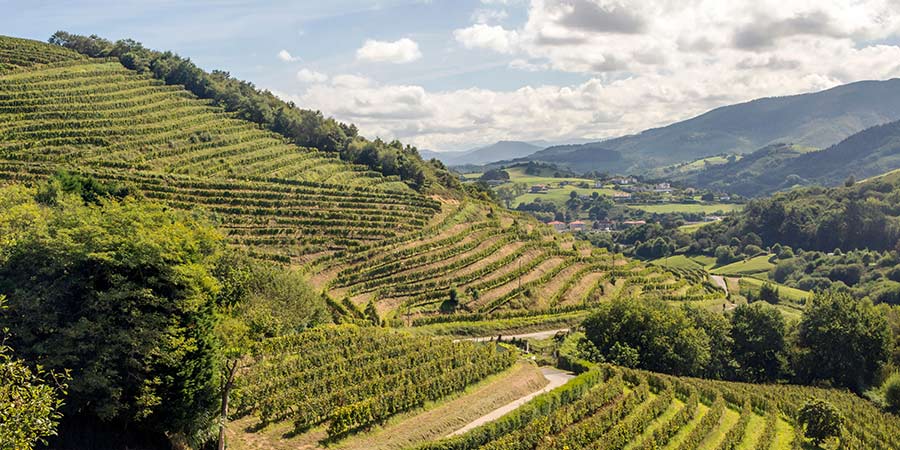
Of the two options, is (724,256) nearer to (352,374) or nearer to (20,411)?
(352,374)

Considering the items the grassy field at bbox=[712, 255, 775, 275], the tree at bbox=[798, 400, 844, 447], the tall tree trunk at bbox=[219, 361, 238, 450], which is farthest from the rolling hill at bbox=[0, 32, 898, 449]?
the grassy field at bbox=[712, 255, 775, 275]

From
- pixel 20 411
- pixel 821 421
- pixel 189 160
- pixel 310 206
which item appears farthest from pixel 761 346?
pixel 189 160

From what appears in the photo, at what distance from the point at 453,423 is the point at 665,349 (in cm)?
2729

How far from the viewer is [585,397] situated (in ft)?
119

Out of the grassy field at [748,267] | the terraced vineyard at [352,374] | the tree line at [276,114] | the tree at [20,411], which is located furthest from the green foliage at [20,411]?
the grassy field at [748,267]

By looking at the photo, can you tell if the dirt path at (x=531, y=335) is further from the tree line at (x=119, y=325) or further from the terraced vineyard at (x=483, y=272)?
the tree line at (x=119, y=325)

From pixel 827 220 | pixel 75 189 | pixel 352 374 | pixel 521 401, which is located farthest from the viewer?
pixel 827 220

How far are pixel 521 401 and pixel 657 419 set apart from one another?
8.53 metres

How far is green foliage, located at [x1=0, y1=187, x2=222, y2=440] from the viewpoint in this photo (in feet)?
67.4

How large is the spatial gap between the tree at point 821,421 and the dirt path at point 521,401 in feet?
51.8

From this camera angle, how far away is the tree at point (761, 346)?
56.8 m

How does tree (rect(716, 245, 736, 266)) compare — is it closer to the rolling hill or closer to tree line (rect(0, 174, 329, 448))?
the rolling hill

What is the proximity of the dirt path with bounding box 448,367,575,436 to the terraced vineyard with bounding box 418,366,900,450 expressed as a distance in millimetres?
2330

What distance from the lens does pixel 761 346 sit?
186ft
